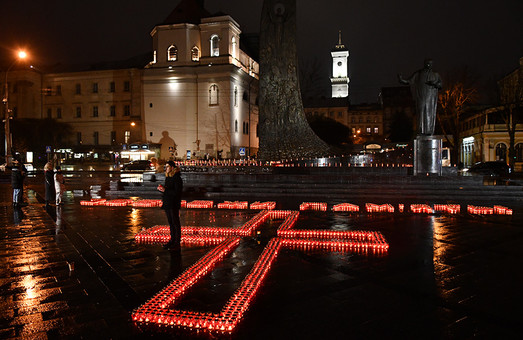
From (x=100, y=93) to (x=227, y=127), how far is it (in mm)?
23183

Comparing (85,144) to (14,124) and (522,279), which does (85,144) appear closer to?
(14,124)

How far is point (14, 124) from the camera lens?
178 ft

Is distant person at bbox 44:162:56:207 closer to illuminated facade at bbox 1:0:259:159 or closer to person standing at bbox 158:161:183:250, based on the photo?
person standing at bbox 158:161:183:250

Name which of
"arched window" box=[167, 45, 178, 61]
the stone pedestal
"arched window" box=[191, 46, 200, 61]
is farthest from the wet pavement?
"arched window" box=[167, 45, 178, 61]

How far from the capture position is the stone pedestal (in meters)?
16.0

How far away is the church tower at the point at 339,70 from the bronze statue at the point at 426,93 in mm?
112896

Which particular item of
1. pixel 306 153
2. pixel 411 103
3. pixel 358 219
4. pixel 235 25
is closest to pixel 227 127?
pixel 235 25

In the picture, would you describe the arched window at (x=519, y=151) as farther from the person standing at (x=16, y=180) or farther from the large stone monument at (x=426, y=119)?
the person standing at (x=16, y=180)

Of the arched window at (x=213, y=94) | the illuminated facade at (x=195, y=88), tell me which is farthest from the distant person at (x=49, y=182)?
the arched window at (x=213, y=94)

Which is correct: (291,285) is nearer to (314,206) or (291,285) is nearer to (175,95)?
(314,206)

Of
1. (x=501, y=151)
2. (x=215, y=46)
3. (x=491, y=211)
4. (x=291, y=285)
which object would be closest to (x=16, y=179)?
(x=291, y=285)

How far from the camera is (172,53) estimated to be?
53.1m

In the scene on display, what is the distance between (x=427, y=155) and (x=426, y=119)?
150 centimetres

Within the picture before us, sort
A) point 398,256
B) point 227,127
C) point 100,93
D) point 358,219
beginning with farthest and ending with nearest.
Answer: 1. point 100,93
2. point 227,127
3. point 358,219
4. point 398,256
